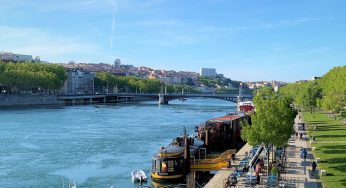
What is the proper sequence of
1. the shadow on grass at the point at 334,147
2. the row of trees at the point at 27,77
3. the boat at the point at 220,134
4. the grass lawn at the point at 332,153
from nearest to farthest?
the grass lawn at the point at 332,153, the shadow on grass at the point at 334,147, the boat at the point at 220,134, the row of trees at the point at 27,77

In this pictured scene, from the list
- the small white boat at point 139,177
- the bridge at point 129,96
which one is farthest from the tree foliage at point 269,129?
the bridge at point 129,96

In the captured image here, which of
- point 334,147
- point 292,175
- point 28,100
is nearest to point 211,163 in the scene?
point 292,175

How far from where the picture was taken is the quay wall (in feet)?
349

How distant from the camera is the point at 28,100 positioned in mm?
115625

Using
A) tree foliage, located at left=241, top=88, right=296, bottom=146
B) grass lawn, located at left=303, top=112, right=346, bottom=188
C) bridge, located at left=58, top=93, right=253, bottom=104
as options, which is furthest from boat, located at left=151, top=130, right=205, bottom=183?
bridge, located at left=58, top=93, right=253, bottom=104

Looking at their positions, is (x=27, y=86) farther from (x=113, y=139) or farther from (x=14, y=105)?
(x=113, y=139)

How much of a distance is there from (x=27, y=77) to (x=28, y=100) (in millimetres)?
10957

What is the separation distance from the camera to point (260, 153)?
35.1 metres

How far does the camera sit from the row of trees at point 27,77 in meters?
120

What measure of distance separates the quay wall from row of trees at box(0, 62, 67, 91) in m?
6.05

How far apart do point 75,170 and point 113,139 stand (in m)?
18.3

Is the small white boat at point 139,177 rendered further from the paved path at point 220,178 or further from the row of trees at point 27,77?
the row of trees at point 27,77

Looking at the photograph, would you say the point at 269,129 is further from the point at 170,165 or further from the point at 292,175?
the point at 170,165

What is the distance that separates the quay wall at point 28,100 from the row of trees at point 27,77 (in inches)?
238
